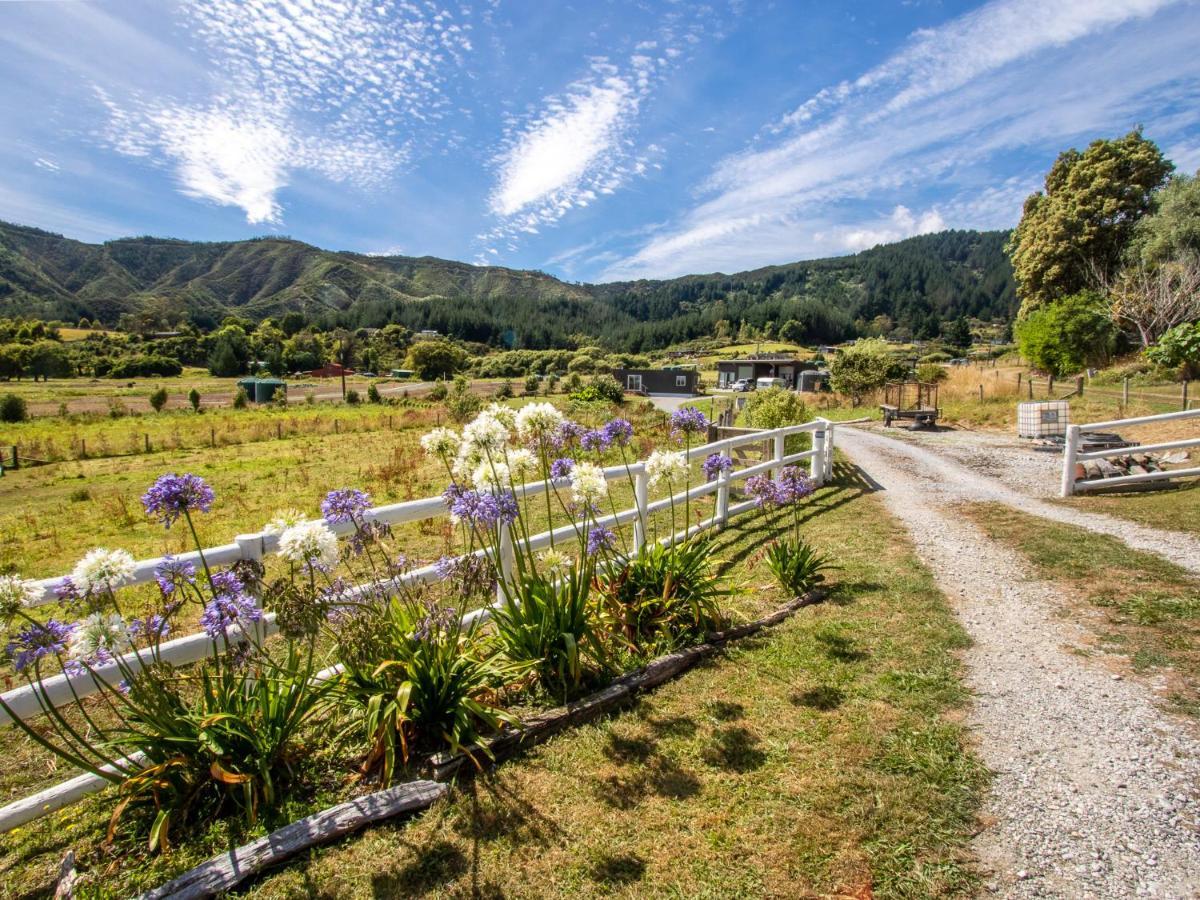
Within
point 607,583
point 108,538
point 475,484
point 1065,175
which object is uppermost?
point 1065,175

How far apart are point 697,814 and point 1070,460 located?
1008cm

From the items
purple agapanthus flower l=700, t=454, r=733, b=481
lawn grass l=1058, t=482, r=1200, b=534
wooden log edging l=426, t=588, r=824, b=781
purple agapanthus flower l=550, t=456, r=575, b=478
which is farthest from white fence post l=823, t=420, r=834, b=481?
purple agapanthus flower l=550, t=456, r=575, b=478

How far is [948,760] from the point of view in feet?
10.3

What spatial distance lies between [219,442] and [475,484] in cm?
2551

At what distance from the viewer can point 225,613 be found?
9.71 ft

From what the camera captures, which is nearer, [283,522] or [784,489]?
[283,522]

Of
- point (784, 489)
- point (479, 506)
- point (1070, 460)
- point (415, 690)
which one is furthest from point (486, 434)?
point (1070, 460)

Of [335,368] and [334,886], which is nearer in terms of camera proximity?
[334,886]

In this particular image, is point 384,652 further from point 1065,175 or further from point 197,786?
point 1065,175

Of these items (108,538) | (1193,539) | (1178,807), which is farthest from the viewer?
(108,538)

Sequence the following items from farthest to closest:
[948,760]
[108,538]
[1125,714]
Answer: [108,538], [1125,714], [948,760]

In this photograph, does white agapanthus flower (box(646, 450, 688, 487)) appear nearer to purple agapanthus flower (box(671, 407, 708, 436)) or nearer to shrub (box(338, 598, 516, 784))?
purple agapanthus flower (box(671, 407, 708, 436))

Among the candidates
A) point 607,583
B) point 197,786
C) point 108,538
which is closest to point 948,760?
point 607,583

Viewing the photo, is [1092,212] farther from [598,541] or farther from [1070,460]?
[598,541]
